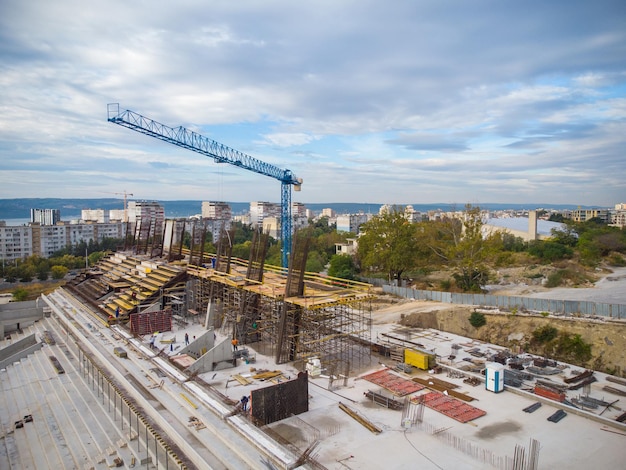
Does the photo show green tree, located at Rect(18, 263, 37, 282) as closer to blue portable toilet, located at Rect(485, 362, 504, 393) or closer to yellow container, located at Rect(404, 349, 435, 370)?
yellow container, located at Rect(404, 349, 435, 370)

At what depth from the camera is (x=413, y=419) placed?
11172 millimetres

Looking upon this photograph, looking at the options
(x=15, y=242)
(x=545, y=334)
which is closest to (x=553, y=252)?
(x=545, y=334)

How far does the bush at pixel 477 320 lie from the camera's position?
20.8 metres

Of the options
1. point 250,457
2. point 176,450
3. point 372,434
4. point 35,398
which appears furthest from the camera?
point 35,398

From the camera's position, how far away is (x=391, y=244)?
3170 centimetres

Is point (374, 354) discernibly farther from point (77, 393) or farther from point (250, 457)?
point (77, 393)

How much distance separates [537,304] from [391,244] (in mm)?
12618

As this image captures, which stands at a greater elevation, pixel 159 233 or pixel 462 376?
pixel 159 233

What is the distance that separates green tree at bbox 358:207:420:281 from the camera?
30938 mm

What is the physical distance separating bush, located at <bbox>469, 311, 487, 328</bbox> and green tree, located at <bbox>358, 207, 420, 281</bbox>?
987cm

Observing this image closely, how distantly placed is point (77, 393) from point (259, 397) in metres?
7.35

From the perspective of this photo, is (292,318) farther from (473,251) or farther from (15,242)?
(15,242)

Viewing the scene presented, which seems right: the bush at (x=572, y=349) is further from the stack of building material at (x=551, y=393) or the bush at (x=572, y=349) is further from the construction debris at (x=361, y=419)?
the construction debris at (x=361, y=419)

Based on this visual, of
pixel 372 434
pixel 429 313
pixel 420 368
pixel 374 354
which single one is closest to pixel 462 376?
pixel 420 368
